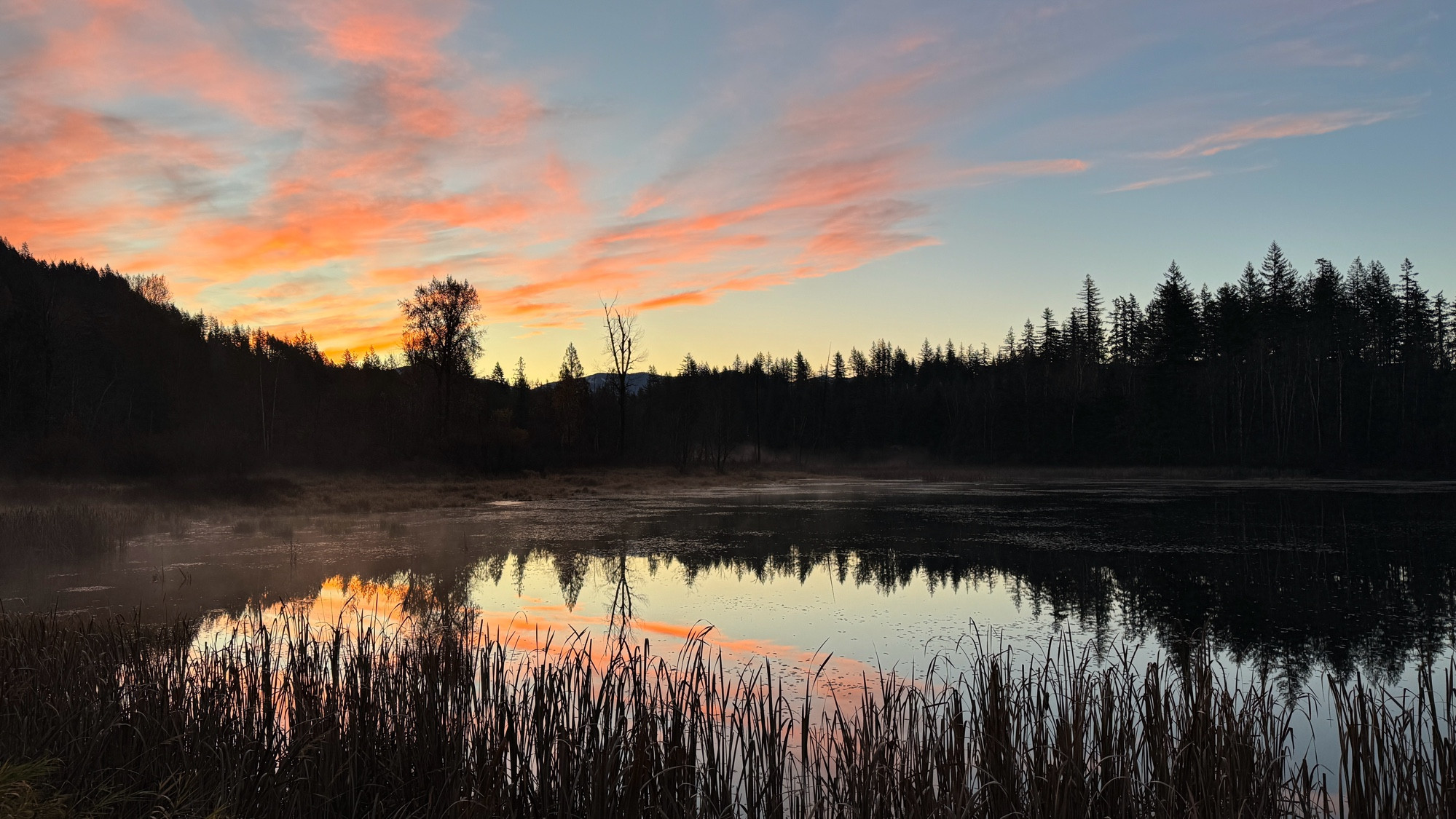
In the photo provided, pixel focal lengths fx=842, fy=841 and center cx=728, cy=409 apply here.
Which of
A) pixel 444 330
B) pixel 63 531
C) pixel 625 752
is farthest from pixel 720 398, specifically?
pixel 625 752

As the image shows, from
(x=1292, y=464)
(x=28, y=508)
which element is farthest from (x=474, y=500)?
(x=1292, y=464)

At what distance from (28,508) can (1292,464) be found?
59474 millimetres

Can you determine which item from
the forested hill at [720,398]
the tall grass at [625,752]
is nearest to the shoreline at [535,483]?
the forested hill at [720,398]

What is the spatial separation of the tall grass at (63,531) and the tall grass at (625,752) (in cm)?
1224

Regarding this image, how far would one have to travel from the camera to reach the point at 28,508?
835 inches

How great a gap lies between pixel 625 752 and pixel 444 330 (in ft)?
149

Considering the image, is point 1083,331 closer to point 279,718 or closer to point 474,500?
point 474,500

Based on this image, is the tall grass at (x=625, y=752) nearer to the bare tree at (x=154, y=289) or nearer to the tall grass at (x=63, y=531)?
the tall grass at (x=63, y=531)

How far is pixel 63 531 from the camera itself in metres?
17.6

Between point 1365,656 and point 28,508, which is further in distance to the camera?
point 28,508

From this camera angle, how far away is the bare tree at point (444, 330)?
47.2m

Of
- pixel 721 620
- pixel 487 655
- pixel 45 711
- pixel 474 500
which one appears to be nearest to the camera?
pixel 45 711

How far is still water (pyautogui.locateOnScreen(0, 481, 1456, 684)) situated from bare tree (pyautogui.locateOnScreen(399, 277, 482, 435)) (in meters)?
22.2

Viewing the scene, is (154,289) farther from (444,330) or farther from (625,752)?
(625,752)
